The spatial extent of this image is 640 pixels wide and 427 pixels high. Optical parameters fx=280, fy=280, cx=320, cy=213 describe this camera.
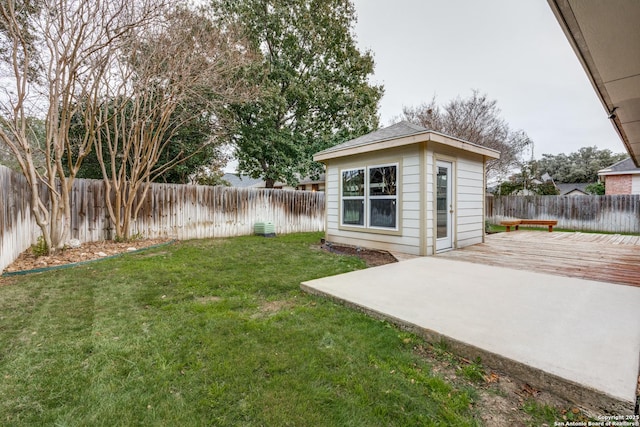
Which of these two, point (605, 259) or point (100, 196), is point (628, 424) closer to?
point (605, 259)

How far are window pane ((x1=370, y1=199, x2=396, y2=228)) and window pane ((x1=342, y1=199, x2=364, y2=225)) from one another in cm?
32

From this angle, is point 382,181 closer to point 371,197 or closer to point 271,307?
point 371,197

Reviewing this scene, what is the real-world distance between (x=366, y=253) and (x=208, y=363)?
4.40 metres

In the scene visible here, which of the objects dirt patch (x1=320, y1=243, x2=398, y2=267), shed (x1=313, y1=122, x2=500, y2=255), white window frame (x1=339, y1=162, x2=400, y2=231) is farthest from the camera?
white window frame (x1=339, y1=162, x2=400, y2=231)

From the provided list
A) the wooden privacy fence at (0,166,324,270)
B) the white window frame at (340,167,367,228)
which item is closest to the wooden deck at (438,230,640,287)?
the white window frame at (340,167,367,228)

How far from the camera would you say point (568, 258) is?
4.85m

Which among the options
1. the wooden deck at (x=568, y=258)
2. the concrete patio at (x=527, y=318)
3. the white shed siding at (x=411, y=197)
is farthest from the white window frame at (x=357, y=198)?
the concrete patio at (x=527, y=318)

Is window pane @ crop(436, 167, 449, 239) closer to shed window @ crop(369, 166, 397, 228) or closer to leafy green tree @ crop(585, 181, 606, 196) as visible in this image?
shed window @ crop(369, 166, 397, 228)

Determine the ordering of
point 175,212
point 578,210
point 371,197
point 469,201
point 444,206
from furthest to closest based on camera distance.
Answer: point 578,210, point 175,212, point 469,201, point 371,197, point 444,206

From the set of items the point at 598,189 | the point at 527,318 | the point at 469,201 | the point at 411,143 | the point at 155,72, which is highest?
the point at 155,72

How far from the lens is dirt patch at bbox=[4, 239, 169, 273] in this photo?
175 inches

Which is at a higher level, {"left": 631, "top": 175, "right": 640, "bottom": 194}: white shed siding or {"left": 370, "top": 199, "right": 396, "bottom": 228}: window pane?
{"left": 631, "top": 175, "right": 640, "bottom": 194}: white shed siding

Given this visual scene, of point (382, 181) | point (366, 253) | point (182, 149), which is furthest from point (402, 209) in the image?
point (182, 149)

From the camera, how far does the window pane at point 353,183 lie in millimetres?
6461
